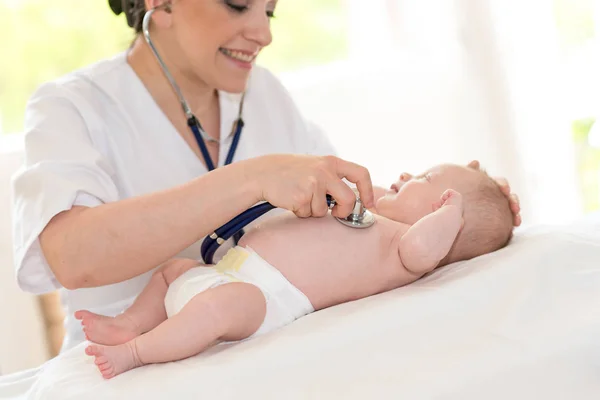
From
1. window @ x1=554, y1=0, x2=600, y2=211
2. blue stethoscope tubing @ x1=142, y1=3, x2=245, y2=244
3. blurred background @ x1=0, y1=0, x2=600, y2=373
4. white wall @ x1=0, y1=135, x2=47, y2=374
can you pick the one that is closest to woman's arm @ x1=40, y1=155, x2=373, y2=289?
blue stethoscope tubing @ x1=142, y1=3, x2=245, y2=244

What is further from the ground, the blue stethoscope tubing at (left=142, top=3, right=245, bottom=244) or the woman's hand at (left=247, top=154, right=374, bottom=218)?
the blue stethoscope tubing at (left=142, top=3, right=245, bottom=244)

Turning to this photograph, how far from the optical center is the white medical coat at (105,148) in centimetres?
139

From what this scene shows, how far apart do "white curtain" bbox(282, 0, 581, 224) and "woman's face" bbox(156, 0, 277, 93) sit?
115 centimetres

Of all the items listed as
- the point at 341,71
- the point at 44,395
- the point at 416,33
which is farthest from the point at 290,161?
the point at 416,33

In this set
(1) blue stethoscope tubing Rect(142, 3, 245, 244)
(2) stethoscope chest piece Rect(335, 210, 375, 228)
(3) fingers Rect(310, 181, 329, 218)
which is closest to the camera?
(3) fingers Rect(310, 181, 329, 218)

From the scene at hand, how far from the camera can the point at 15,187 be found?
144 centimetres

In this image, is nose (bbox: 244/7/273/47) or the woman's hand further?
nose (bbox: 244/7/273/47)

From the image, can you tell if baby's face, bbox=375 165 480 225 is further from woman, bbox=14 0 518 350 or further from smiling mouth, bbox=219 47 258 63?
smiling mouth, bbox=219 47 258 63

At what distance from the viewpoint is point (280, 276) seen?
4.10ft

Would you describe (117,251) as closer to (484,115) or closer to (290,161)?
(290,161)

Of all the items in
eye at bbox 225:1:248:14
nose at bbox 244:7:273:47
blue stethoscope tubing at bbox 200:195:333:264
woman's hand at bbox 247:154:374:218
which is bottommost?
blue stethoscope tubing at bbox 200:195:333:264

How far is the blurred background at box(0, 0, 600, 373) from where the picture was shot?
110 inches

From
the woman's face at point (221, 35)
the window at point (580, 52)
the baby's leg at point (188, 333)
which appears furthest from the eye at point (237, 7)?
the window at point (580, 52)

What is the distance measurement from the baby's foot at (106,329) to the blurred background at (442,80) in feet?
5.22
